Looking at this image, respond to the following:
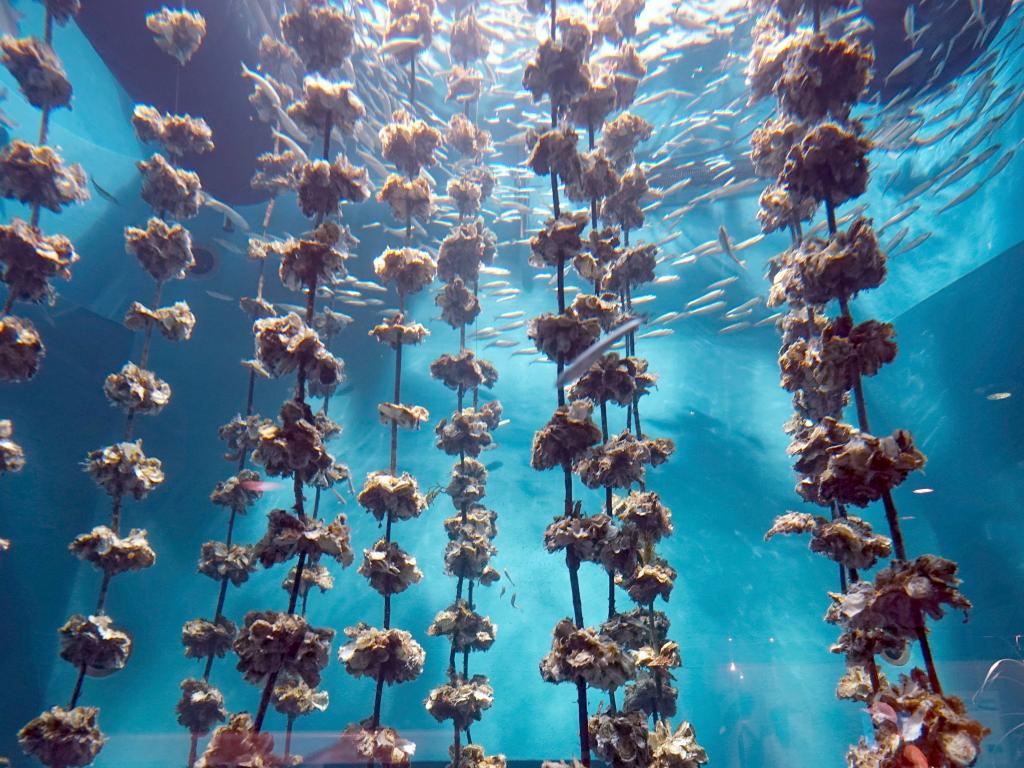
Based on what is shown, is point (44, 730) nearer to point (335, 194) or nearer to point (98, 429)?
point (335, 194)

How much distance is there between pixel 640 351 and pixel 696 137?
5762 millimetres

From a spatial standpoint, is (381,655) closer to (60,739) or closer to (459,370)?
(60,739)

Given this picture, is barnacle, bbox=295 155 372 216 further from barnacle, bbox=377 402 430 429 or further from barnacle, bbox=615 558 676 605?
barnacle, bbox=615 558 676 605

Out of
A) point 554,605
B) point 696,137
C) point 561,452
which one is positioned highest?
point 696,137

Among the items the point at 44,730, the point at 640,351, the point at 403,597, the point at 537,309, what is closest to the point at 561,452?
the point at 44,730

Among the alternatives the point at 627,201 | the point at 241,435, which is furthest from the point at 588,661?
the point at 241,435

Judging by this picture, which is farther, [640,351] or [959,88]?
[640,351]

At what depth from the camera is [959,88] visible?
10.1 metres

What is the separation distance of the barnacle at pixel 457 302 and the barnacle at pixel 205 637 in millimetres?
3977

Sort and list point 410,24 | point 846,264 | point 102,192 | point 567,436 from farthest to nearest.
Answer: point 102,192 → point 410,24 → point 567,436 → point 846,264

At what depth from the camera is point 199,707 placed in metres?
4.99

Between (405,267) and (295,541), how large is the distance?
2646 mm

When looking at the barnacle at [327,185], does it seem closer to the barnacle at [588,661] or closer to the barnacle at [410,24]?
the barnacle at [410,24]

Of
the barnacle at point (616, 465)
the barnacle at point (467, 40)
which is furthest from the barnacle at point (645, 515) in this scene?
the barnacle at point (467, 40)
